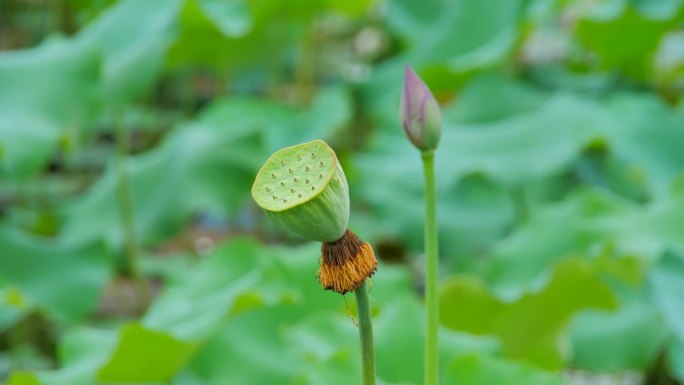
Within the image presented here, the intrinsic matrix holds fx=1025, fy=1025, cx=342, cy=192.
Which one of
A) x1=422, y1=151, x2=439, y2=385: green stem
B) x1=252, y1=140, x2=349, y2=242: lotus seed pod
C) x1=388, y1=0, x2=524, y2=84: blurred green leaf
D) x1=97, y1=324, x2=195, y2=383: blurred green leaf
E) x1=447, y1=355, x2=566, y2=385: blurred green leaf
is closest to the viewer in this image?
x1=252, y1=140, x2=349, y2=242: lotus seed pod

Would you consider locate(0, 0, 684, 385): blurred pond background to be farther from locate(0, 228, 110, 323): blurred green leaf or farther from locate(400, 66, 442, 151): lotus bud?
locate(400, 66, 442, 151): lotus bud

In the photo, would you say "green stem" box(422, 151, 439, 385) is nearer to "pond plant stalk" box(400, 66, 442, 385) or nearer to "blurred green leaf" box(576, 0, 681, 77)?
"pond plant stalk" box(400, 66, 442, 385)

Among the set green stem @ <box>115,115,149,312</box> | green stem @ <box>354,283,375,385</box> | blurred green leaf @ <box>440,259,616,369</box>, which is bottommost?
green stem @ <box>354,283,375,385</box>

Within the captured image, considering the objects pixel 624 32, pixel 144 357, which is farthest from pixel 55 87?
pixel 624 32

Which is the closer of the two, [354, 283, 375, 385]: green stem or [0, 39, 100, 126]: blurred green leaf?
[354, 283, 375, 385]: green stem

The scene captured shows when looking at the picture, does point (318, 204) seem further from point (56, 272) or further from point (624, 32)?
point (624, 32)

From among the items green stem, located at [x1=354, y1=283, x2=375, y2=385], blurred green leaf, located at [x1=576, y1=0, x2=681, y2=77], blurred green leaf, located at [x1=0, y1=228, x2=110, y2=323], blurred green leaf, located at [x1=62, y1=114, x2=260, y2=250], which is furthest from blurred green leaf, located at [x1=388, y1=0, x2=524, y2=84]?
green stem, located at [x1=354, y1=283, x2=375, y2=385]

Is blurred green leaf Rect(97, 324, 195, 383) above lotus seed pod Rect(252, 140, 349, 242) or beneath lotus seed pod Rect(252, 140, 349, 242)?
above

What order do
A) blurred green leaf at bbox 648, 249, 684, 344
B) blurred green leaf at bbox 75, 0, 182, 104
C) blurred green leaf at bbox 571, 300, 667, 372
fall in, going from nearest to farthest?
1. blurred green leaf at bbox 648, 249, 684, 344
2. blurred green leaf at bbox 571, 300, 667, 372
3. blurred green leaf at bbox 75, 0, 182, 104
